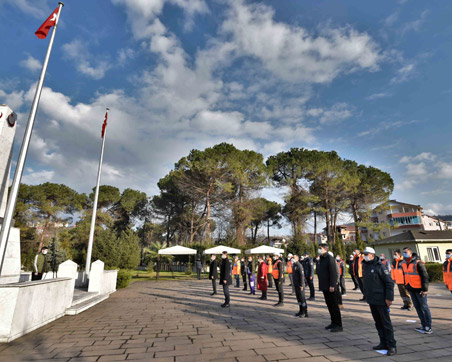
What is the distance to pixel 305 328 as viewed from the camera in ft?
16.4

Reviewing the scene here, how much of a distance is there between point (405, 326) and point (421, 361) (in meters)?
2.27

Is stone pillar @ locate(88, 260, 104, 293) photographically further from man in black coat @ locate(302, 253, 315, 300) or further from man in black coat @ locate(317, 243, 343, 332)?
man in black coat @ locate(317, 243, 343, 332)

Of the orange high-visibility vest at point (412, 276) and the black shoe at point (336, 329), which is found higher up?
the orange high-visibility vest at point (412, 276)

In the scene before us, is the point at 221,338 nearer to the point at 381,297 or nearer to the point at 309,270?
the point at 381,297

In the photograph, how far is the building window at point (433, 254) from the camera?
71.7 ft

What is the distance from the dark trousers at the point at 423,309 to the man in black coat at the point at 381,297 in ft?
4.87

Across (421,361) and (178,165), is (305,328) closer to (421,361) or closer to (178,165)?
(421,361)

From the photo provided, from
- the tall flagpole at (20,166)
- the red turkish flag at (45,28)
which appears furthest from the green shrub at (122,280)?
the red turkish flag at (45,28)

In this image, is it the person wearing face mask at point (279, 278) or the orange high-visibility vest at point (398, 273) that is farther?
the person wearing face mask at point (279, 278)

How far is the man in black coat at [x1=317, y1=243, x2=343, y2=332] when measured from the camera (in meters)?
4.74

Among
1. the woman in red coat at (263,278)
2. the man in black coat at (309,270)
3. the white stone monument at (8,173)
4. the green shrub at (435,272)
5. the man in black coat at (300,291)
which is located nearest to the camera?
the man in black coat at (300,291)

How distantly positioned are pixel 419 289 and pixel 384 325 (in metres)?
1.93

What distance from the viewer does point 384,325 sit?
145 inches

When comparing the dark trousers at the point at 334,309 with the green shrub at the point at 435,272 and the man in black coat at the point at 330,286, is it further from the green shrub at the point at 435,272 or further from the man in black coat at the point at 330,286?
the green shrub at the point at 435,272
